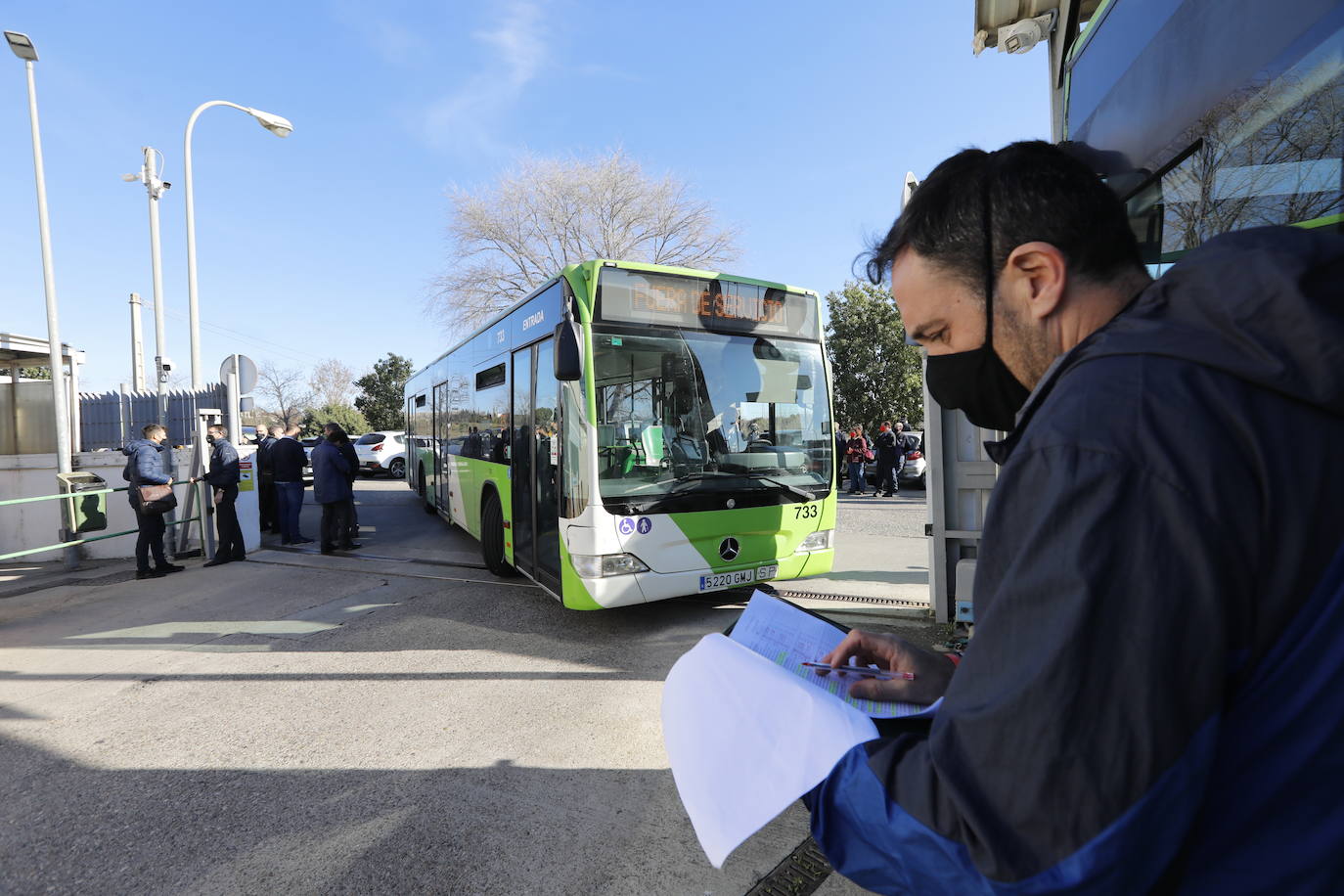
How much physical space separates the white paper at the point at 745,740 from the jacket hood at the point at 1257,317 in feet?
1.86

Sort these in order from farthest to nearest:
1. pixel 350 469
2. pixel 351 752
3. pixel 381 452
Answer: pixel 381 452, pixel 350 469, pixel 351 752

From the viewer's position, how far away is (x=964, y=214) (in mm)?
1081

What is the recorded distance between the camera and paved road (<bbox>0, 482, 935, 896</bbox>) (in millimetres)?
2840

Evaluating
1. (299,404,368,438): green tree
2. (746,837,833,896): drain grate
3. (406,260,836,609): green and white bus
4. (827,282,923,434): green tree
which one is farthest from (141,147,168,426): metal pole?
(299,404,368,438): green tree

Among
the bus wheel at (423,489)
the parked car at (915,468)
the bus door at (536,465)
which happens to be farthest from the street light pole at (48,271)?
the parked car at (915,468)

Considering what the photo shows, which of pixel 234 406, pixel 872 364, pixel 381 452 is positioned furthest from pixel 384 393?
pixel 234 406

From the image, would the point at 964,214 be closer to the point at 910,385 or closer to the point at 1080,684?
the point at 1080,684

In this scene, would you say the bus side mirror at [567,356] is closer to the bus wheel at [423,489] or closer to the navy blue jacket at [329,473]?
the navy blue jacket at [329,473]

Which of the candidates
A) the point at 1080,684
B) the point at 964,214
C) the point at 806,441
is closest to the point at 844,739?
the point at 1080,684

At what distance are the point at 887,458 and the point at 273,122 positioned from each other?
51.1 ft

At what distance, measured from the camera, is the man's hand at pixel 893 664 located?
1.18m

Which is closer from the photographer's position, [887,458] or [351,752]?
[351,752]

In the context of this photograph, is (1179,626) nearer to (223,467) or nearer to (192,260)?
(223,467)

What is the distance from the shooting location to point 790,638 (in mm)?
1504
